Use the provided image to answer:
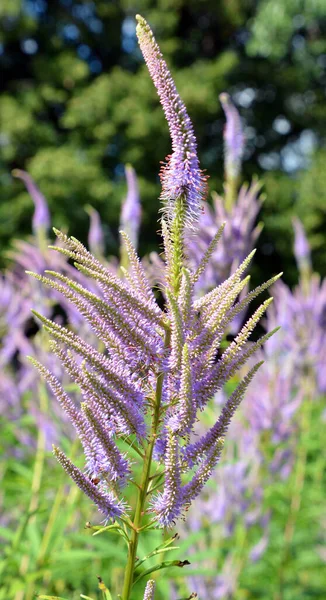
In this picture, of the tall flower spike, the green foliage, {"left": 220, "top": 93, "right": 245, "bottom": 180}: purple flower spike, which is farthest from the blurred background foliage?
the tall flower spike

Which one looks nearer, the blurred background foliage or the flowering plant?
the flowering plant

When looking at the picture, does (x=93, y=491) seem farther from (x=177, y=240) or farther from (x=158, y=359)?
(x=177, y=240)

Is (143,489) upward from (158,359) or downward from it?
downward

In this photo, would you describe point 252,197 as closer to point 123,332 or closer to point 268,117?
point 123,332

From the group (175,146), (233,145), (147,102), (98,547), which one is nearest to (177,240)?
(175,146)

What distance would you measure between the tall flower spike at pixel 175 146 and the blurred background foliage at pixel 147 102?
17.7m

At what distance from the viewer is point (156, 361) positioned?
1298 mm

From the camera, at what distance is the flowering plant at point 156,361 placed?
124 cm

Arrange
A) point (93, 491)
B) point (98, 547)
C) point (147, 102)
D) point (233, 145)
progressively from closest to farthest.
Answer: point (93, 491) < point (98, 547) < point (233, 145) < point (147, 102)

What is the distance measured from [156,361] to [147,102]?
20.6 m

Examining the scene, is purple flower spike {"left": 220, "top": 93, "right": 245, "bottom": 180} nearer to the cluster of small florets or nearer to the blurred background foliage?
the cluster of small florets

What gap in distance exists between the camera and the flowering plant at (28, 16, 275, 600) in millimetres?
1239

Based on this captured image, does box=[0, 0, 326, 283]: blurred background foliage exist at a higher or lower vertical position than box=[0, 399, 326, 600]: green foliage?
higher

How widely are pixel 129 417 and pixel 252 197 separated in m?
1.94
